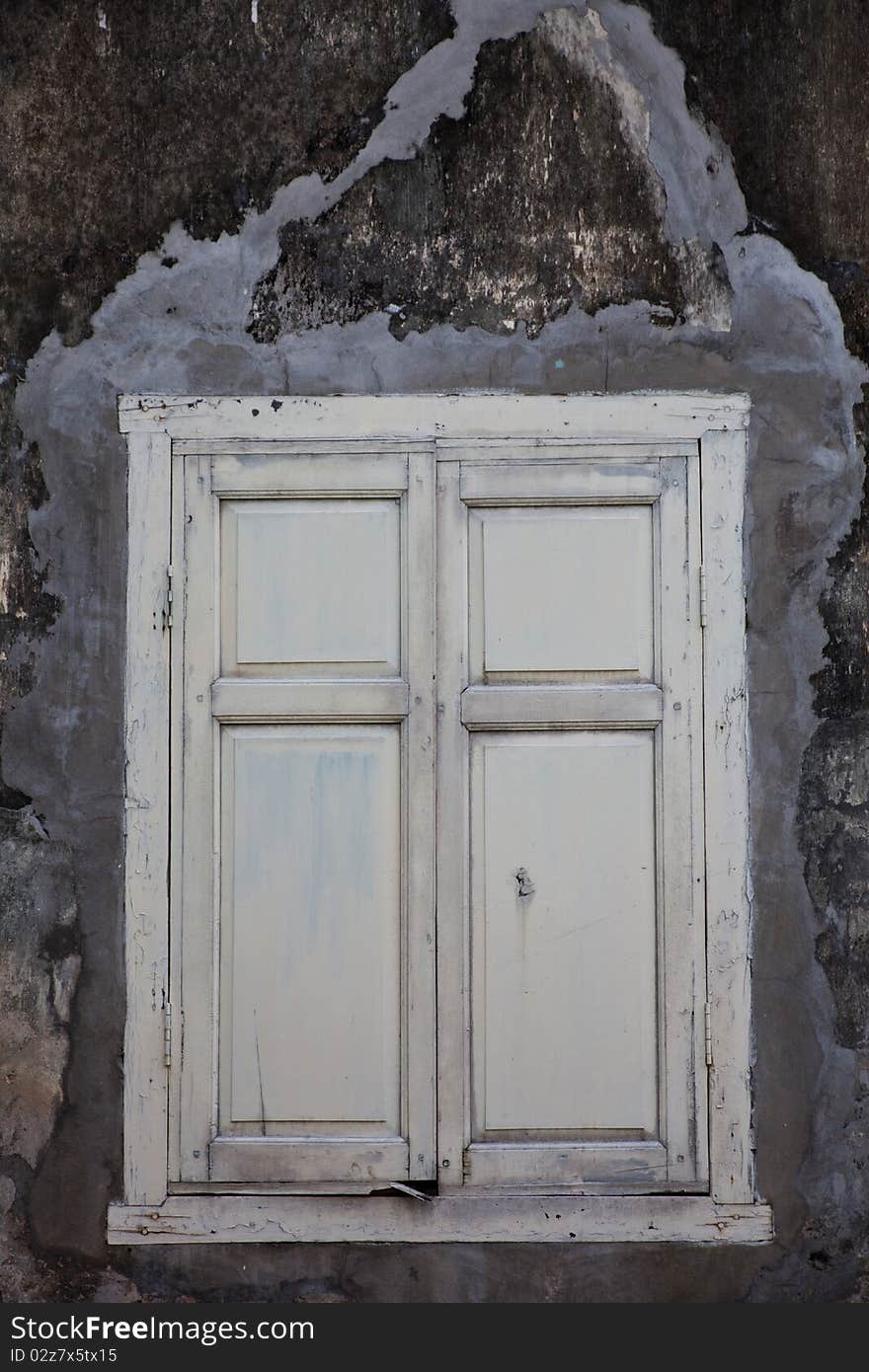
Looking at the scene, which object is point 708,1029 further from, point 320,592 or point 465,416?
point 465,416

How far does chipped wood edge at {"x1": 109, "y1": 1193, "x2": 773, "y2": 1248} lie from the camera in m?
2.59

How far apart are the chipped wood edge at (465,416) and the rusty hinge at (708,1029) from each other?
1253 mm

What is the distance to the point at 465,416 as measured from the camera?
2.68 metres

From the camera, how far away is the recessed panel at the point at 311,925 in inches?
104

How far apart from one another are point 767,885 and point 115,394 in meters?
1.81

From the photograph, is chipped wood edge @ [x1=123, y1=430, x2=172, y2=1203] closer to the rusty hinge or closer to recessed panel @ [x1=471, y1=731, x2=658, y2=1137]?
recessed panel @ [x1=471, y1=731, x2=658, y2=1137]

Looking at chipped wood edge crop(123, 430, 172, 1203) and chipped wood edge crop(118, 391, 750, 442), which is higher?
chipped wood edge crop(118, 391, 750, 442)

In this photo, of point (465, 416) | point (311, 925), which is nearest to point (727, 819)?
point (311, 925)

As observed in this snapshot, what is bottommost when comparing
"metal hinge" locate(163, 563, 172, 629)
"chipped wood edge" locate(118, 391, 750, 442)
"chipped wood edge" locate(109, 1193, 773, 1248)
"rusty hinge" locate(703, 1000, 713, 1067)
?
"chipped wood edge" locate(109, 1193, 773, 1248)

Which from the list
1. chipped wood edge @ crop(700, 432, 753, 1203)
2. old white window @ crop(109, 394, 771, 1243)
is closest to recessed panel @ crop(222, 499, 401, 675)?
old white window @ crop(109, 394, 771, 1243)

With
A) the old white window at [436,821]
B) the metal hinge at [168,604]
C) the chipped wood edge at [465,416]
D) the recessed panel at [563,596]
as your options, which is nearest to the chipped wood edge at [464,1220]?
the old white window at [436,821]

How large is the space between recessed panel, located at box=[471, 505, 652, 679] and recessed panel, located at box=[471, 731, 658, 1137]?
18 cm

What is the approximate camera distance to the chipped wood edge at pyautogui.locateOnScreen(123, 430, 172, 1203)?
2623 millimetres

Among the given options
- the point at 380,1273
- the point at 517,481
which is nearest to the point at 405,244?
the point at 517,481
